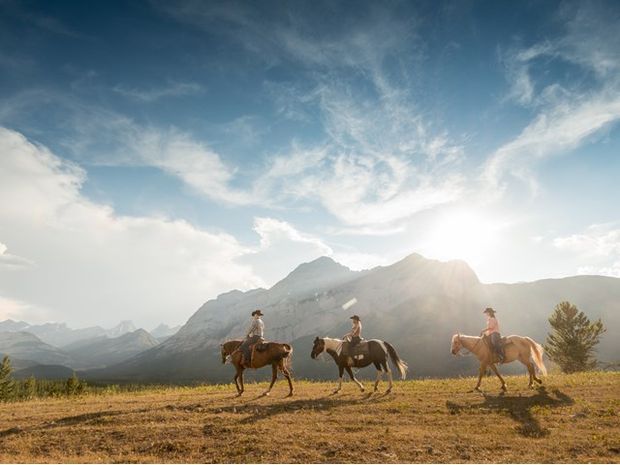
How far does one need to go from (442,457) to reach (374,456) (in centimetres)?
176

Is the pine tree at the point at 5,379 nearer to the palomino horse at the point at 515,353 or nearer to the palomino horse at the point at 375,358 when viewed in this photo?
the palomino horse at the point at 375,358

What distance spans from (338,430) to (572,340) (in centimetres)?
5597

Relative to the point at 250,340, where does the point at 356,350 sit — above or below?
below

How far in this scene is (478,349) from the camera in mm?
21281

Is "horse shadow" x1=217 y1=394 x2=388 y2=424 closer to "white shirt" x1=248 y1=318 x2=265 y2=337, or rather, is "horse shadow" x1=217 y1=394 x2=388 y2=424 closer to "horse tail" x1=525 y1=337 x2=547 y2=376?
"white shirt" x1=248 y1=318 x2=265 y2=337

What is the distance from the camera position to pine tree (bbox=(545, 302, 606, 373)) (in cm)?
5400

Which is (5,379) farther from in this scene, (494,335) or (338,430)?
(494,335)

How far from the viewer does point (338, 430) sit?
12703 millimetres

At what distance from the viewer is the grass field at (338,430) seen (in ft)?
35.5

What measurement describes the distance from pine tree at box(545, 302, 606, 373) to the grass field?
43984 millimetres

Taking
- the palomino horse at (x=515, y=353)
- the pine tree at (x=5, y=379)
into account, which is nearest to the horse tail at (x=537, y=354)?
the palomino horse at (x=515, y=353)

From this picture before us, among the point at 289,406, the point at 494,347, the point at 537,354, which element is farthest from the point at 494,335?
the point at 289,406

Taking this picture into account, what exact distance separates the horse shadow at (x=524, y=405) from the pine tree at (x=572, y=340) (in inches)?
1771

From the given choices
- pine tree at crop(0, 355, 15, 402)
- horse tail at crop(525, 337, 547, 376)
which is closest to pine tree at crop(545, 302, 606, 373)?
horse tail at crop(525, 337, 547, 376)
